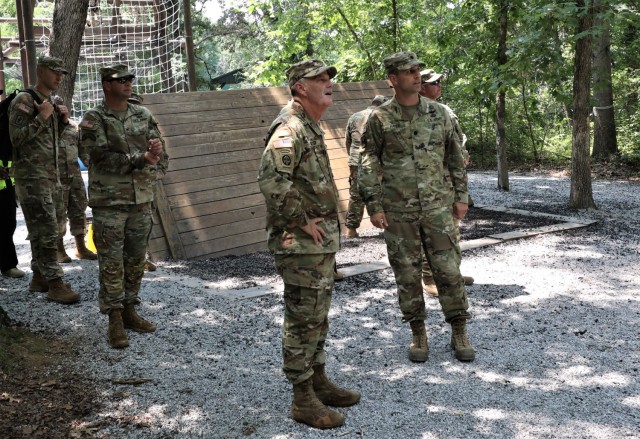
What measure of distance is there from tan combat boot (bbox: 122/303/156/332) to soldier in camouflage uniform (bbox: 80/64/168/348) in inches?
8.6

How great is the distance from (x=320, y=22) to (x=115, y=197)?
1138 centimetres

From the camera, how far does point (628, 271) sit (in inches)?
271

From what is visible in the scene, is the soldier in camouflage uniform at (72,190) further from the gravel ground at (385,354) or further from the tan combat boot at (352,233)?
the tan combat boot at (352,233)

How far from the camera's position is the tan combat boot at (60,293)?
5.88 metres

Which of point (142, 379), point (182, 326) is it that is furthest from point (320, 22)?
point (142, 379)

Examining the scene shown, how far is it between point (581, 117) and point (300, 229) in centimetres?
767

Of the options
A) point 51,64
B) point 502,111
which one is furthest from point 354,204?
point 502,111

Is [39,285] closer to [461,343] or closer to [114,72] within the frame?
[114,72]

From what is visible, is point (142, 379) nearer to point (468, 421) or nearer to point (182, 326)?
point (182, 326)

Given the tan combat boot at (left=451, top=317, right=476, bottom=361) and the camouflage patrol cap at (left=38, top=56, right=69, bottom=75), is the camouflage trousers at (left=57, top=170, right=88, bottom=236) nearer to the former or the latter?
the camouflage patrol cap at (left=38, top=56, right=69, bottom=75)

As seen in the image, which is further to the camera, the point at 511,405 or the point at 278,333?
the point at 278,333

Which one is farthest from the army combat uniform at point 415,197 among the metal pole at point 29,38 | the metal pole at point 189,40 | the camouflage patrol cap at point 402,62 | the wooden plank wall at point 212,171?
the metal pole at point 189,40

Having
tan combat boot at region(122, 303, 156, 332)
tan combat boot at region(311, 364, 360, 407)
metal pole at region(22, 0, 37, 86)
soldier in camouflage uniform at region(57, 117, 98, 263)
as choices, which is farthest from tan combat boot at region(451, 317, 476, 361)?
metal pole at region(22, 0, 37, 86)

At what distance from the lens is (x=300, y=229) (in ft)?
11.4
